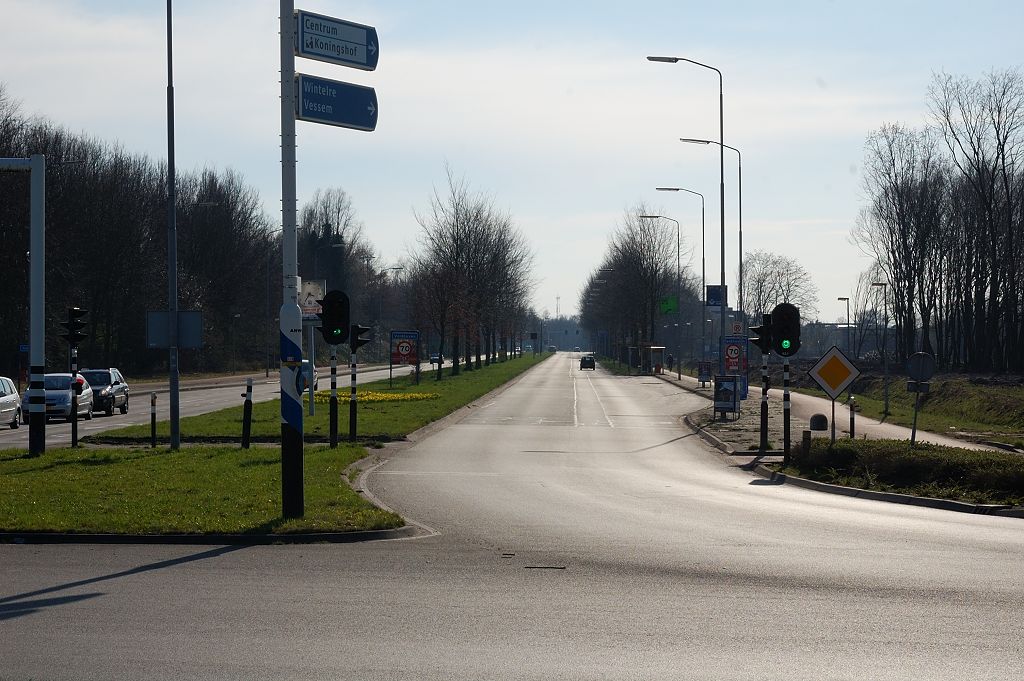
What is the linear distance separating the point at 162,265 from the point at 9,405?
42375 millimetres

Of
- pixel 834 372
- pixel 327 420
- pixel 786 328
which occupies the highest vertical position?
pixel 786 328

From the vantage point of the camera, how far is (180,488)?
626 inches

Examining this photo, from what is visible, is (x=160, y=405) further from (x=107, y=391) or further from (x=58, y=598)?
(x=58, y=598)

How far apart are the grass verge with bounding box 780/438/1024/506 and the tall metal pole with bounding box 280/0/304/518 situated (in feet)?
31.7

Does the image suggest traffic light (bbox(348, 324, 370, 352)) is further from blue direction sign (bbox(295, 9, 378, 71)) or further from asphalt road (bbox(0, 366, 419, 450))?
blue direction sign (bbox(295, 9, 378, 71))

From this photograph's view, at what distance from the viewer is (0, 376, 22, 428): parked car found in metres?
31.8

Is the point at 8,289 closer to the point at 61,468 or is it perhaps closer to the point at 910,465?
the point at 61,468

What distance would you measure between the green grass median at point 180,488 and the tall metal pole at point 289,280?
0.93 m

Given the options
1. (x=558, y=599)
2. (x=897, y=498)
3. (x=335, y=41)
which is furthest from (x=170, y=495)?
(x=897, y=498)

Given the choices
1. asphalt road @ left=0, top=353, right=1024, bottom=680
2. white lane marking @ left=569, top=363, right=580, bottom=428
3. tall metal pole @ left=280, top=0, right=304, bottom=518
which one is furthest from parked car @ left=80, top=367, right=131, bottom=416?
tall metal pole @ left=280, top=0, right=304, bottom=518

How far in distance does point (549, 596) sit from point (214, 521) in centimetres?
525

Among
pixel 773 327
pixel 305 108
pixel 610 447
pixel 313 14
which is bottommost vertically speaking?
pixel 610 447

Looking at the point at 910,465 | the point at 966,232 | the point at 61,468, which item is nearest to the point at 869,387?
the point at 966,232

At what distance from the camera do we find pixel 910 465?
1827 centimetres
